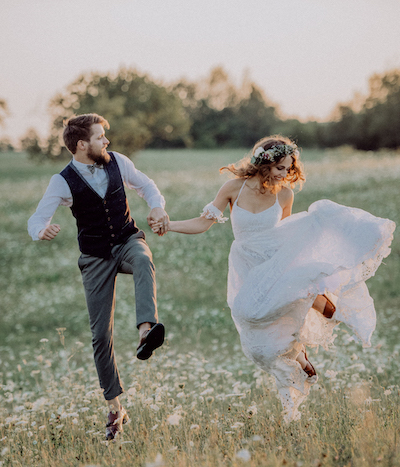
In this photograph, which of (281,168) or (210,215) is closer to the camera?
(281,168)

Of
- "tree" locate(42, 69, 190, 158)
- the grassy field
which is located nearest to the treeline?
"tree" locate(42, 69, 190, 158)

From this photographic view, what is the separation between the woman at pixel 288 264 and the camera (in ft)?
15.3

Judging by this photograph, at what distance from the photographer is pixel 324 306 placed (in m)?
4.81

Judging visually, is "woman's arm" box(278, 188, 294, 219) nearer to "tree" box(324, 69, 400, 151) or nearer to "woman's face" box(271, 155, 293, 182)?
"woman's face" box(271, 155, 293, 182)

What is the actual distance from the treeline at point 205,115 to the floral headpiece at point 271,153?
676 centimetres

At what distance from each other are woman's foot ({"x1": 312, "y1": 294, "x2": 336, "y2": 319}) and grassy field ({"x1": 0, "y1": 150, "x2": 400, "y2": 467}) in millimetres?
378

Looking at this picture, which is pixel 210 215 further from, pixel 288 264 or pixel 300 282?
pixel 300 282

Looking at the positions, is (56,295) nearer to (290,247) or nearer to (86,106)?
(290,247)

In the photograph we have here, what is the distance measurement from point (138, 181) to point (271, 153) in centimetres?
133

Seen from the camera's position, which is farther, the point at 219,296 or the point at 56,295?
the point at 56,295

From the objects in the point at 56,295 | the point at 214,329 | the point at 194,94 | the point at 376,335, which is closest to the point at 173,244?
the point at 56,295

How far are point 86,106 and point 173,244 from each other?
20741 mm

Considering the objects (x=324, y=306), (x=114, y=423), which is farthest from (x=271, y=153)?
(x=114, y=423)

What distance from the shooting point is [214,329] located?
10148mm
